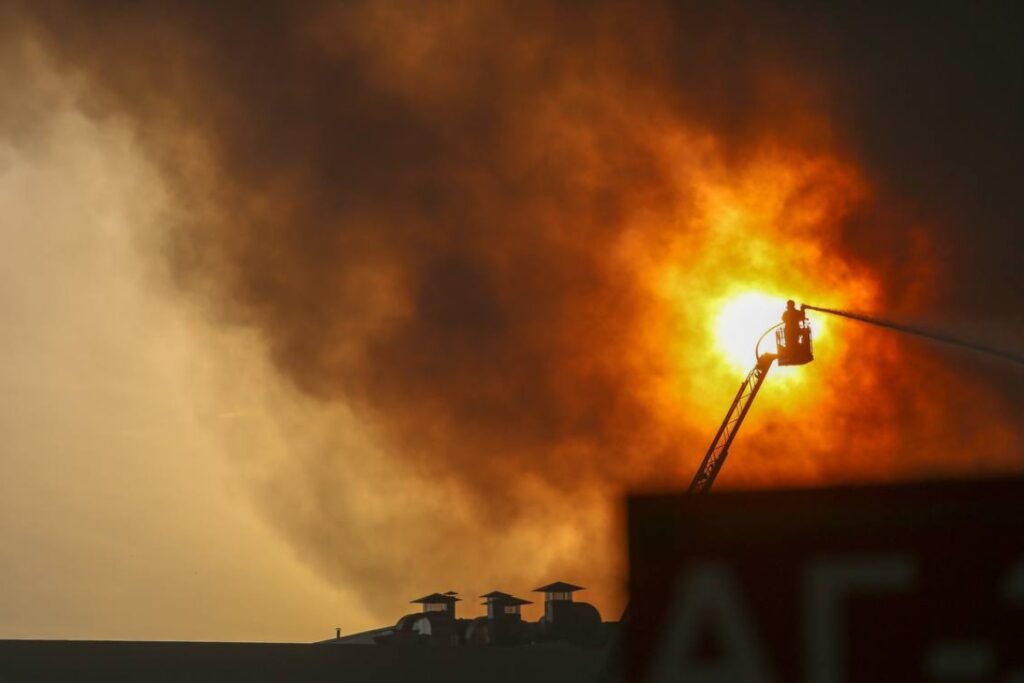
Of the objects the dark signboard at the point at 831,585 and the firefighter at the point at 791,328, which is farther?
the firefighter at the point at 791,328

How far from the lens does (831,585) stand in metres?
14.1

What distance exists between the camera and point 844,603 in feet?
45.9

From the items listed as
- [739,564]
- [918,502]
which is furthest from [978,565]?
[739,564]

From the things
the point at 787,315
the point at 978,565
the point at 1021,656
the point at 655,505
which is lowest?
the point at 1021,656

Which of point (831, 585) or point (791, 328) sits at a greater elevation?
point (791, 328)

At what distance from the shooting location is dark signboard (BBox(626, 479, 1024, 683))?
13.3 metres

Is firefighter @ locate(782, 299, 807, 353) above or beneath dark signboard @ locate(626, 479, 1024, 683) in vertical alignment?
above

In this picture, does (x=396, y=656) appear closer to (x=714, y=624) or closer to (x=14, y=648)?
(x=14, y=648)

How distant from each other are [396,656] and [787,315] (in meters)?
30.1

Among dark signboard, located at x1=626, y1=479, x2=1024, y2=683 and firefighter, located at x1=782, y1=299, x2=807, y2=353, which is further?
firefighter, located at x1=782, y1=299, x2=807, y2=353

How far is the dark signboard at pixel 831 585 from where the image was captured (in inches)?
525

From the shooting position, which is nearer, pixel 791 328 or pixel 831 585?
pixel 831 585

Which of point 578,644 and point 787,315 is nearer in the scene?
point 787,315

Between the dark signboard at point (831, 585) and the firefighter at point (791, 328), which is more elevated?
the firefighter at point (791, 328)
